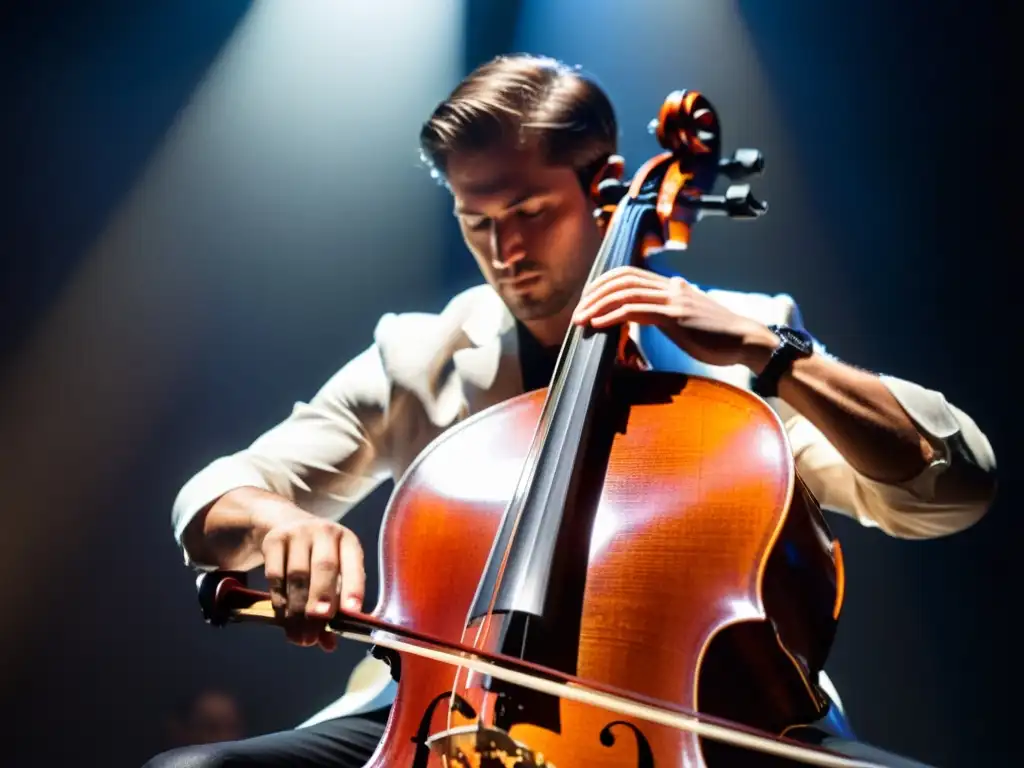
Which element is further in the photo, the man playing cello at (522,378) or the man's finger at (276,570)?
the man playing cello at (522,378)

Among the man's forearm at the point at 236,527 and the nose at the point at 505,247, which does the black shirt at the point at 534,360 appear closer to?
the nose at the point at 505,247

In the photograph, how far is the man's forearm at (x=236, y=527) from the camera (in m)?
1.12

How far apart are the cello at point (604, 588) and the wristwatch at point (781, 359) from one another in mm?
137

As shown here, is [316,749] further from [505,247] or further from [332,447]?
[505,247]

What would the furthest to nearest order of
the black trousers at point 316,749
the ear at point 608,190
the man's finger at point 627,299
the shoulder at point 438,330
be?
the shoulder at point 438,330 < the ear at point 608,190 < the man's finger at point 627,299 < the black trousers at point 316,749

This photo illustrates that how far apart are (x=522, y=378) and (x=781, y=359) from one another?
49 centimetres

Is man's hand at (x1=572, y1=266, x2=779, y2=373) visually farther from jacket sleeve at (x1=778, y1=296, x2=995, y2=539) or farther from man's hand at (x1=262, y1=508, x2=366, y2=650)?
man's hand at (x1=262, y1=508, x2=366, y2=650)

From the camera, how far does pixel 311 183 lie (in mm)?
1722

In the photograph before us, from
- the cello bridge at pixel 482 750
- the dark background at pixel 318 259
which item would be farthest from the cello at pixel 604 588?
the dark background at pixel 318 259

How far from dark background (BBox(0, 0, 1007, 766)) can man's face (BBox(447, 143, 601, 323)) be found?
0.65ft

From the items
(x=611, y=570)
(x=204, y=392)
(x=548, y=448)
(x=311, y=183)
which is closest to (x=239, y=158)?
(x=311, y=183)

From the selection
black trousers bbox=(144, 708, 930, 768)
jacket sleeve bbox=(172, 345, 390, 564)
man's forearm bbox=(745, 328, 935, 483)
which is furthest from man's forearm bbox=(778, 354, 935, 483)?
jacket sleeve bbox=(172, 345, 390, 564)

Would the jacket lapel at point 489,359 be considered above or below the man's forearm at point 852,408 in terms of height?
above

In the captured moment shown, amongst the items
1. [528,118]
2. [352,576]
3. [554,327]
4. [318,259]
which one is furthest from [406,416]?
[352,576]
